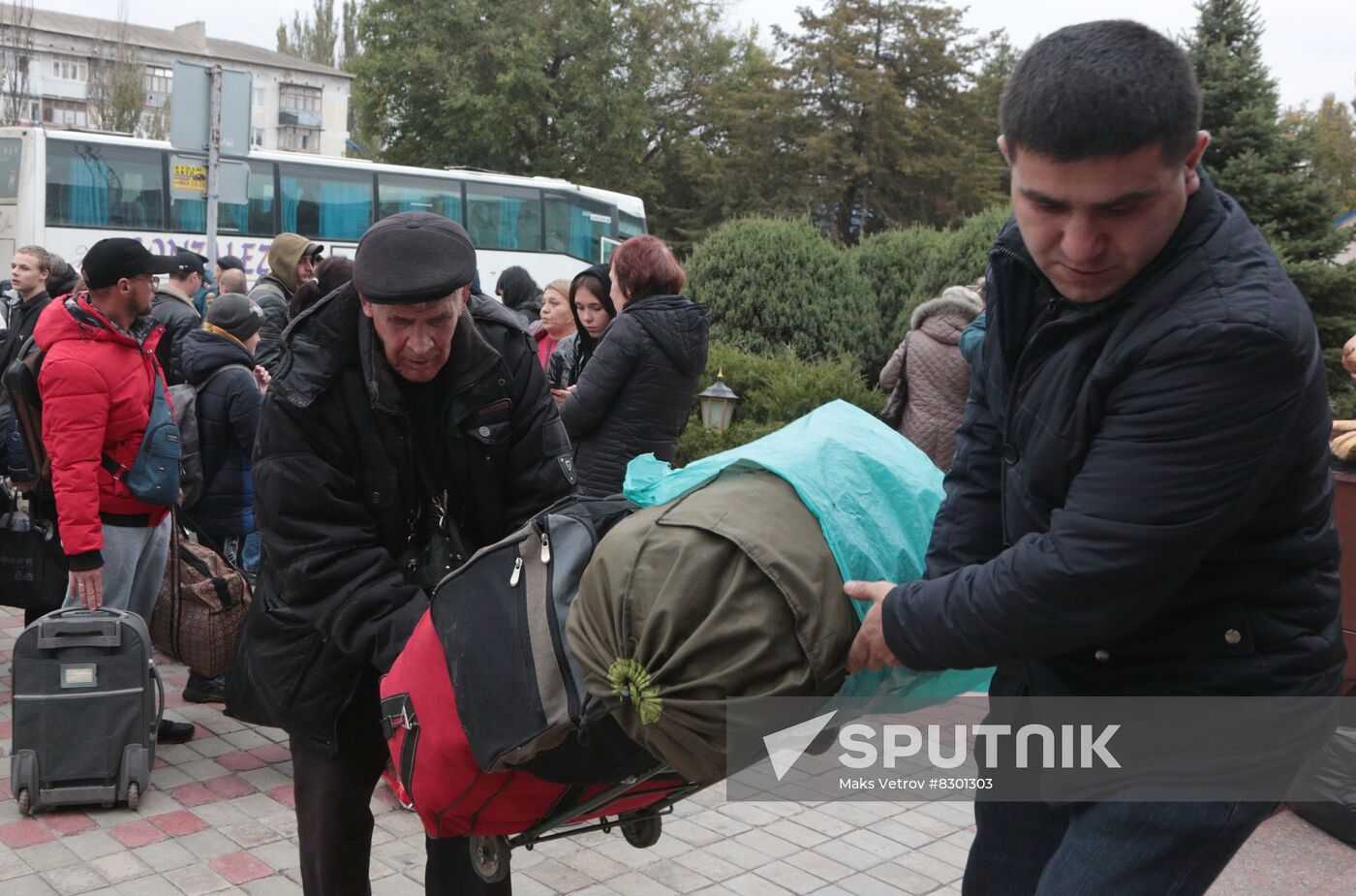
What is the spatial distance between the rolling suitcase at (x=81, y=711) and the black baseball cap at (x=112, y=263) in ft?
4.12

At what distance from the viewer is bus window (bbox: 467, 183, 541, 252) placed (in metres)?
24.7

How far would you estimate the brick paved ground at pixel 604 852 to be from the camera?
3.97 meters

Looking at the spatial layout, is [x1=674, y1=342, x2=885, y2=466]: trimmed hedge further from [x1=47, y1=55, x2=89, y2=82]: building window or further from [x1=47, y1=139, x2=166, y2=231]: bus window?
[x1=47, y1=55, x2=89, y2=82]: building window

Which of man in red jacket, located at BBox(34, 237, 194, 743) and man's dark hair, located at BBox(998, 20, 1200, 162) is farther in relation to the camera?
man in red jacket, located at BBox(34, 237, 194, 743)

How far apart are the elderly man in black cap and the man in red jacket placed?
192cm

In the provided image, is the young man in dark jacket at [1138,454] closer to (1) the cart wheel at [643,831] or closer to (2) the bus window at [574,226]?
(1) the cart wheel at [643,831]

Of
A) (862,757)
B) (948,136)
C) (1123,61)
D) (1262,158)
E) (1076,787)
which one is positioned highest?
(948,136)

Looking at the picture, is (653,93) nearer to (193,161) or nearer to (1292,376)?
(193,161)

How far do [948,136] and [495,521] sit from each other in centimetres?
4001

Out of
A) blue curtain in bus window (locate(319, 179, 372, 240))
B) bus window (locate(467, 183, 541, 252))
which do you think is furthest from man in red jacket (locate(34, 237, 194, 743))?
bus window (locate(467, 183, 541, 252))

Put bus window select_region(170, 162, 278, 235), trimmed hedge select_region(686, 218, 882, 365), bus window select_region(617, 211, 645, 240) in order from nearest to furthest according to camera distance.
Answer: trimmed hedge select_region(686, 218, 882, 365) < bus window select_region(170, 162, 278, 235) < bus window select_region(617, 211, 645, 240)

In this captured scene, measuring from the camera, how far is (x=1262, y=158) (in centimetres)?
1467

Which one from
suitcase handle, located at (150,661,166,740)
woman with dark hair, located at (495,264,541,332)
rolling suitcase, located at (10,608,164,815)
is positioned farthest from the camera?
woman with dark hair, located at (495,264,541,332)

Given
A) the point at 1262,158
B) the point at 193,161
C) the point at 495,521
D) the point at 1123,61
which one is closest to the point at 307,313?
the point at 495,521
